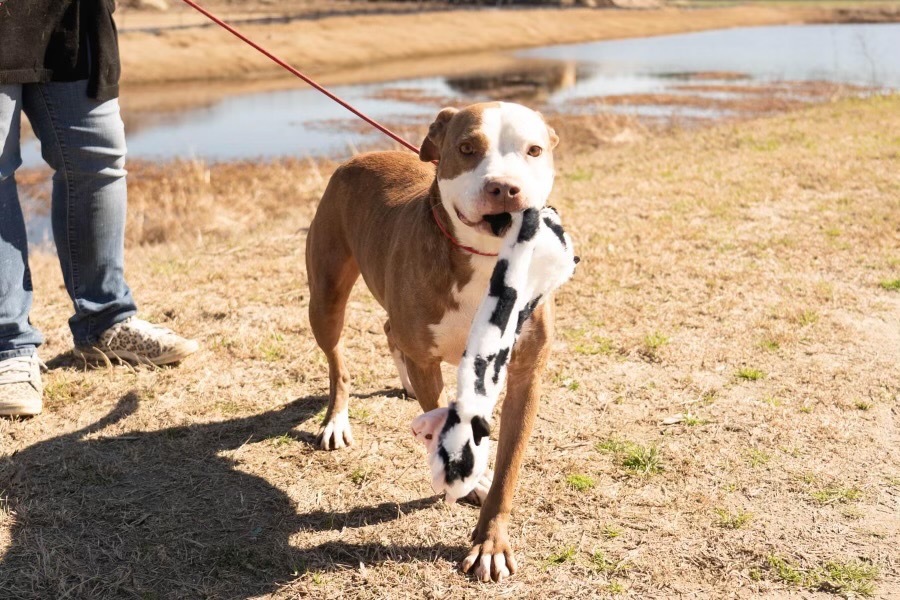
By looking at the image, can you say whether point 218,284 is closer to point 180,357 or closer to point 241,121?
point 180,357

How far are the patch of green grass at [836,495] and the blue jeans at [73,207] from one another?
11.0 feet

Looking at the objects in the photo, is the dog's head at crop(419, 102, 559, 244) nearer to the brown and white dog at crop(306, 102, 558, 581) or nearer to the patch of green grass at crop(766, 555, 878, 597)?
the brown and white dog at crop(306, 102, 558, 581)

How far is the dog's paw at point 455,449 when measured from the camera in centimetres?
247

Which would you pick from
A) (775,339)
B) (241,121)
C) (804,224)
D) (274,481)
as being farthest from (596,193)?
(241,121)

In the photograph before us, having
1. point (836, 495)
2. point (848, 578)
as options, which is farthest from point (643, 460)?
point (848, 578)

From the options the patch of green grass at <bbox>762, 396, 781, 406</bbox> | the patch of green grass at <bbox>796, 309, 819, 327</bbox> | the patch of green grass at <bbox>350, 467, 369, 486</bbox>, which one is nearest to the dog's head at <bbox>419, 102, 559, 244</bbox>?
the patch of green grass at <bbox>350, 467, 369, 486</bbox>

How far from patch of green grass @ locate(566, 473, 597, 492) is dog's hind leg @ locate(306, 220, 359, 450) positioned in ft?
3.21

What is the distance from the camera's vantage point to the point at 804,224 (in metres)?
6.45

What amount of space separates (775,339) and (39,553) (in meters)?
3.58

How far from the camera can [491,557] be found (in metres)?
2.84

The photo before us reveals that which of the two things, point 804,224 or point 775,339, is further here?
point 804,224

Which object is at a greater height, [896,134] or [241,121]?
[896,134]

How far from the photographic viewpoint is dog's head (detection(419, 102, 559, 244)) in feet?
8.32

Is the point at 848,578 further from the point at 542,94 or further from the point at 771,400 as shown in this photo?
the point at 542,94
